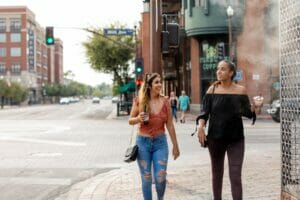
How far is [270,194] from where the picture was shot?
6664mm

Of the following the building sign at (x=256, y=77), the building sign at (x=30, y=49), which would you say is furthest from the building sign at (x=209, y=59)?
the building sign at (x=30, y=49)

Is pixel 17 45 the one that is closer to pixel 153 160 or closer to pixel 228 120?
pixel 153 160

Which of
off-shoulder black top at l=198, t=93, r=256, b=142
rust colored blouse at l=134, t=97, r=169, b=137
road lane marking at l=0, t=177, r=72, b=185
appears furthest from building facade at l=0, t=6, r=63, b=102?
off-shoulder black top at l=198, t=93, r=256, b=142

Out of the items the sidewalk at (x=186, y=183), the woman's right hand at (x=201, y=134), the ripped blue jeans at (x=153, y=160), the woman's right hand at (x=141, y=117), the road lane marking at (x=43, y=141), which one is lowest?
the road lane marking at (x=43, y=141)

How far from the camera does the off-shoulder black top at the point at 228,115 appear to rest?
17.2ft

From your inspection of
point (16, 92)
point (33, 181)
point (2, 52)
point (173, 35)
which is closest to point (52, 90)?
point (2, 52)

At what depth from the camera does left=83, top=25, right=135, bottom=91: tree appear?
4772cm

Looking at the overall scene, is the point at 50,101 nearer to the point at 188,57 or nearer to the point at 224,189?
the point at 188,57

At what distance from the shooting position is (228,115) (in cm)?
524

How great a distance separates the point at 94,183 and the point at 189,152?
15.6ft

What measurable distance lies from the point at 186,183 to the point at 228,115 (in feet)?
9.01

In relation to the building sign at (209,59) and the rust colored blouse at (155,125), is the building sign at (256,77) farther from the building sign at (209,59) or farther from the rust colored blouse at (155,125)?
the rust colored blouse at (155,125)

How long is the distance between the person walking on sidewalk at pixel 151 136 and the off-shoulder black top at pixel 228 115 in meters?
0.67

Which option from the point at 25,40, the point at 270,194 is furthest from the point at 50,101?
the point at 270,194
